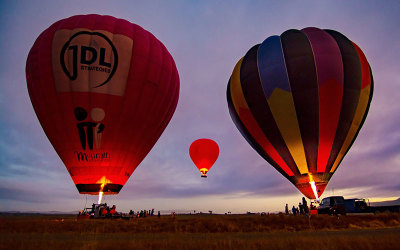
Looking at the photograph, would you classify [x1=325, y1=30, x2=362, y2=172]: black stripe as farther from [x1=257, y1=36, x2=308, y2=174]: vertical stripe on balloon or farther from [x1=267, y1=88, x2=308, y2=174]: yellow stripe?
[x1=257, y1=36, x2=308, y2=174]: vertical stripe on balloon

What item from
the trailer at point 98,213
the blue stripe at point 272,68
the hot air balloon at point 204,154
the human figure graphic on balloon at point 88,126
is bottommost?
the trailer at point 98,213

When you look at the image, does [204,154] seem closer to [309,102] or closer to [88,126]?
[309,102]

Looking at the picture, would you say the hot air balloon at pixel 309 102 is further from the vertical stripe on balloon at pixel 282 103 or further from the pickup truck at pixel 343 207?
the pickup truck at pixel 343 207

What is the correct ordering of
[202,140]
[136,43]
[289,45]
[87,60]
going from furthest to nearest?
[202,140] < [289,45] < [136,43] < [87,60]

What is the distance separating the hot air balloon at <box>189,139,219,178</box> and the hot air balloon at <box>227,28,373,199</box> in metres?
13.6

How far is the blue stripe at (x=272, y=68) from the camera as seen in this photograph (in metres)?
19.0

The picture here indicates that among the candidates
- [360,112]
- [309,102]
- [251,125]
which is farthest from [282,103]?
[360,112]

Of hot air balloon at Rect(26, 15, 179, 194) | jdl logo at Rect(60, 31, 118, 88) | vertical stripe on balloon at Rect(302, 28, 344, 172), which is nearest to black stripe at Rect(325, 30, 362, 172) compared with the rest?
vertical stripe on balloon at Rect(302, 28, 344, 172)

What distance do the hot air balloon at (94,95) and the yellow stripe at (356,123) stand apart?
1404cm

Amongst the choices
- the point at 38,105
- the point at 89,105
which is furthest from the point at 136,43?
the point at 38,105

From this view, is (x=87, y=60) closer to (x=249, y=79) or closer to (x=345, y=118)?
(x=249, y=79)

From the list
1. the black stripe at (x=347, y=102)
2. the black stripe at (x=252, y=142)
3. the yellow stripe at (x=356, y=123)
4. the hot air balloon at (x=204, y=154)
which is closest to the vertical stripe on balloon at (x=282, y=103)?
the black stripe at (x=252, y=142)

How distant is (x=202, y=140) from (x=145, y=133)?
17.3 meters

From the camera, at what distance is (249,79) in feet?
67.9
